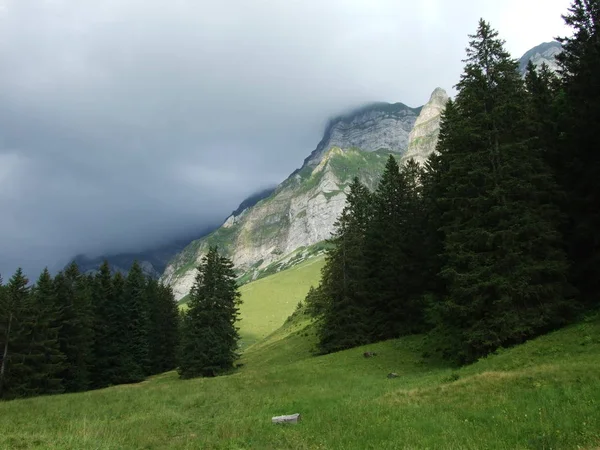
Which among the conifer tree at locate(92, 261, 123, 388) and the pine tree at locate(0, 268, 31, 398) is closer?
the pine tree at locate(0, 268, 31, 398)

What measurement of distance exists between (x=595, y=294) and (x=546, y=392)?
17.0 metres

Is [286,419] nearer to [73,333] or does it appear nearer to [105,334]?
[73,333]

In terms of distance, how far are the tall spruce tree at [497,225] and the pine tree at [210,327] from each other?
30477 mm

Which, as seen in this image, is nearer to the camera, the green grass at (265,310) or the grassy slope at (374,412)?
the grassy slope at (374,412)

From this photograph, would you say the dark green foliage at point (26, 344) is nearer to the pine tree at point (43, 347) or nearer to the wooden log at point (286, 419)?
the pine tree at point (43, 347)

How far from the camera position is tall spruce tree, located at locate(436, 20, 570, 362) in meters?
23.1

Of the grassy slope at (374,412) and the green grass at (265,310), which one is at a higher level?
the green grass at (265,310)

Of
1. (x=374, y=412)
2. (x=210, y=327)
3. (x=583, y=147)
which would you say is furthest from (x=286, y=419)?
(x=210, y=327)

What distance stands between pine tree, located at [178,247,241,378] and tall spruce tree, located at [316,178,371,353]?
→ 509 inches

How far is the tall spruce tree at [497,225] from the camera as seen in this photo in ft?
75.7

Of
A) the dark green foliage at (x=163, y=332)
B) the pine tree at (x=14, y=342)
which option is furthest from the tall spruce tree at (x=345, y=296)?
the dark green foliage at (x=163, y=332)

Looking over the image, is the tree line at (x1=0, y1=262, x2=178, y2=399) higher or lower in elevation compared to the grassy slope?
higher

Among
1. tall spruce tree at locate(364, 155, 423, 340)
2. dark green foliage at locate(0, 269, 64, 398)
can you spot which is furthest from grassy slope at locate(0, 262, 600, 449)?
dark green foliage at locate(0, 269, 64, 398)

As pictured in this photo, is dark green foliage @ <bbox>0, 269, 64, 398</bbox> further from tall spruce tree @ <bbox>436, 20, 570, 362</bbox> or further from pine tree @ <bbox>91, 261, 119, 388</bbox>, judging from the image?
tall spruce tree @ <bbox>436, 20, 570, 362</bbox>
